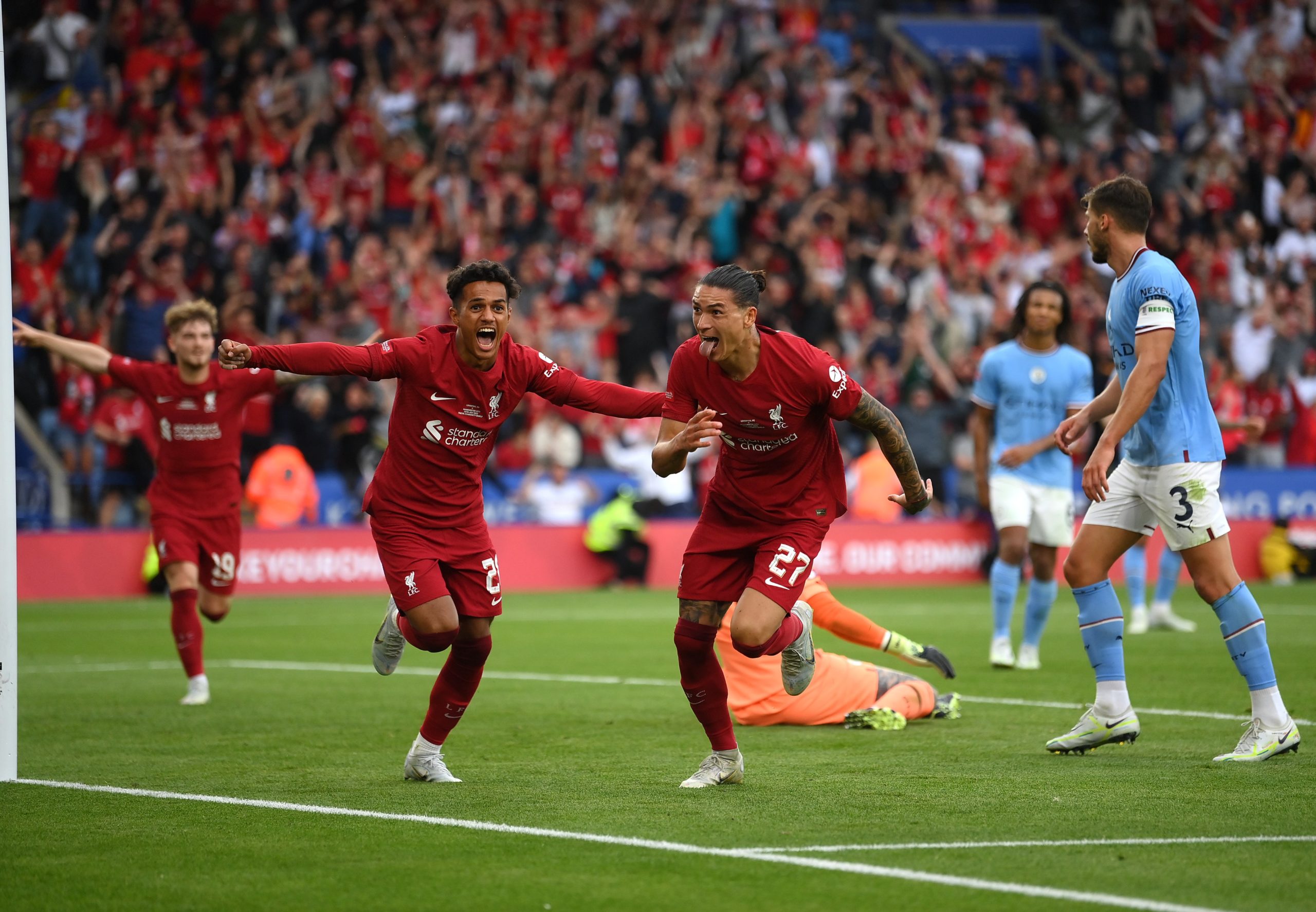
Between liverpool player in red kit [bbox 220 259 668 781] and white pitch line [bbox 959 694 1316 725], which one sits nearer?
liverpool player in red kit [bbox 220 259 668 781]

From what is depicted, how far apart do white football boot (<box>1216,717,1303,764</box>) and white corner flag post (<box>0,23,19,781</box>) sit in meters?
5.61

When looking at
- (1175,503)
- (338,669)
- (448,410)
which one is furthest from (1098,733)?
(338,669)

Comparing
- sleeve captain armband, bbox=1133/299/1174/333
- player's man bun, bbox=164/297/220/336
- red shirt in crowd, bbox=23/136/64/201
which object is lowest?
sleeve captain armband, bbox=1133/299/1174/333

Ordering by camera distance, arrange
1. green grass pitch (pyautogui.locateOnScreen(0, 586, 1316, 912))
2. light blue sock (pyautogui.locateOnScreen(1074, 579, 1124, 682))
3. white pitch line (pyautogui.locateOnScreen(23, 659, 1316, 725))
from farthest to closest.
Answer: white pitch line (pyautogui.locateOnScreen(23, 659, 1316, 725)) < light blue sock (pyautogui.locateOnScreen(1074, 579, 1124, 682)) < green grass pitch (pyautogui.locateOnScreen(0, 586, 1316, 912))

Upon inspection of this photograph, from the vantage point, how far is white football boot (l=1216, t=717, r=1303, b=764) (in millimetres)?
7855

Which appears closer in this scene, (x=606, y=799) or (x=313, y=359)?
(x=606, y=799)

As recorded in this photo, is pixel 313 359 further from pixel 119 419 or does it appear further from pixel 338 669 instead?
pixel 119 419

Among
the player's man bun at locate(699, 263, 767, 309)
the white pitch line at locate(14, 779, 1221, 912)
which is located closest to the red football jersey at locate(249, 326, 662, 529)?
the player's man bun at locate(699, 263, 767, 309)

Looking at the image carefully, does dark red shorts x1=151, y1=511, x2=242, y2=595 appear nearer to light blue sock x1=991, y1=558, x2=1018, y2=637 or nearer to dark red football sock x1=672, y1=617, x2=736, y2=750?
dark red football sock x1=672, y1=617, x2=736, y2=750

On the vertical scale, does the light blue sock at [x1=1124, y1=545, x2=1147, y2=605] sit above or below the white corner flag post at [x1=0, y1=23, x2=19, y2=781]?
below

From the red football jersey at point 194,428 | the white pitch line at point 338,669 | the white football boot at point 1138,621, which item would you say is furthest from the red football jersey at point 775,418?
the white football boot at point 1138,621

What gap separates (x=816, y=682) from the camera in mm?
9562

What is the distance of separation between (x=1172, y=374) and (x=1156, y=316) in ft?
1.17

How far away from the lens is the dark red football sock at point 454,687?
7668 mm
